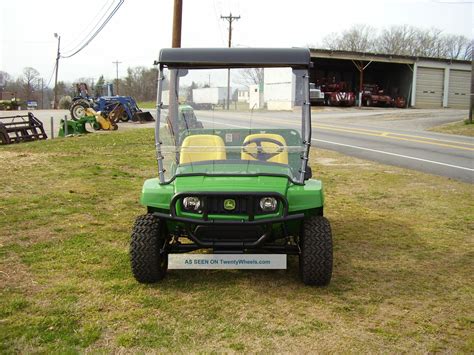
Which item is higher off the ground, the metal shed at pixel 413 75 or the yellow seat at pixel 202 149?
the metal shed at pixel 413 75

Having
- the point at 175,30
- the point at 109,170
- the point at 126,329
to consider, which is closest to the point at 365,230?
the point at 126,329

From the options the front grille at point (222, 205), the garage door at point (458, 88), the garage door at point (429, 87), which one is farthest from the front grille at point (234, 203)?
the garage door at point (458, 88)

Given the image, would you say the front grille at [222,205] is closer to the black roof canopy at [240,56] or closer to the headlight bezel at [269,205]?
the headlight bezel at [269,205]

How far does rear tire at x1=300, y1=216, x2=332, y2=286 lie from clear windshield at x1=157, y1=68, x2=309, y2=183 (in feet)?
1.61

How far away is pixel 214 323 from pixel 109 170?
769 cm

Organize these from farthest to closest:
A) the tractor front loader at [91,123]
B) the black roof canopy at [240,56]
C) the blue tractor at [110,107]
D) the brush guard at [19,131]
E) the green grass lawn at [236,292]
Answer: the blue tractor at [110,107]
the tractor front loader at [91,123]
the brush guard at [19,131]
the black roof canopy at [240,56]
the green grass lawn at [236,292]

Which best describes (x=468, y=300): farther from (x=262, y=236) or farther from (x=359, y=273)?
(x=262, y=236)

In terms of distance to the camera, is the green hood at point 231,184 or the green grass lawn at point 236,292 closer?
the green grass lawn at point 236,292

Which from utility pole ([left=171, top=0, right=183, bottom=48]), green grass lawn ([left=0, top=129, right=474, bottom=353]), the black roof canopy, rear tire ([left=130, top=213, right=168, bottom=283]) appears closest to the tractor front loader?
utility pole ([left=171, top=0, right=183, bottom=48])

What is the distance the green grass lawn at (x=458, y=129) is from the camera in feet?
73.4

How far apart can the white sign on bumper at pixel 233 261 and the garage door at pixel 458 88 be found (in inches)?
1867

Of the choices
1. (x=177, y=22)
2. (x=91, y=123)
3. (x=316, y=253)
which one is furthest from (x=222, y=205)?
(x=91, y=123)

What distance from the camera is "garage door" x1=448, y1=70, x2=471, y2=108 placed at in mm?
47469

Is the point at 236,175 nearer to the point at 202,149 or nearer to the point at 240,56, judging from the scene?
the point at 202,149
